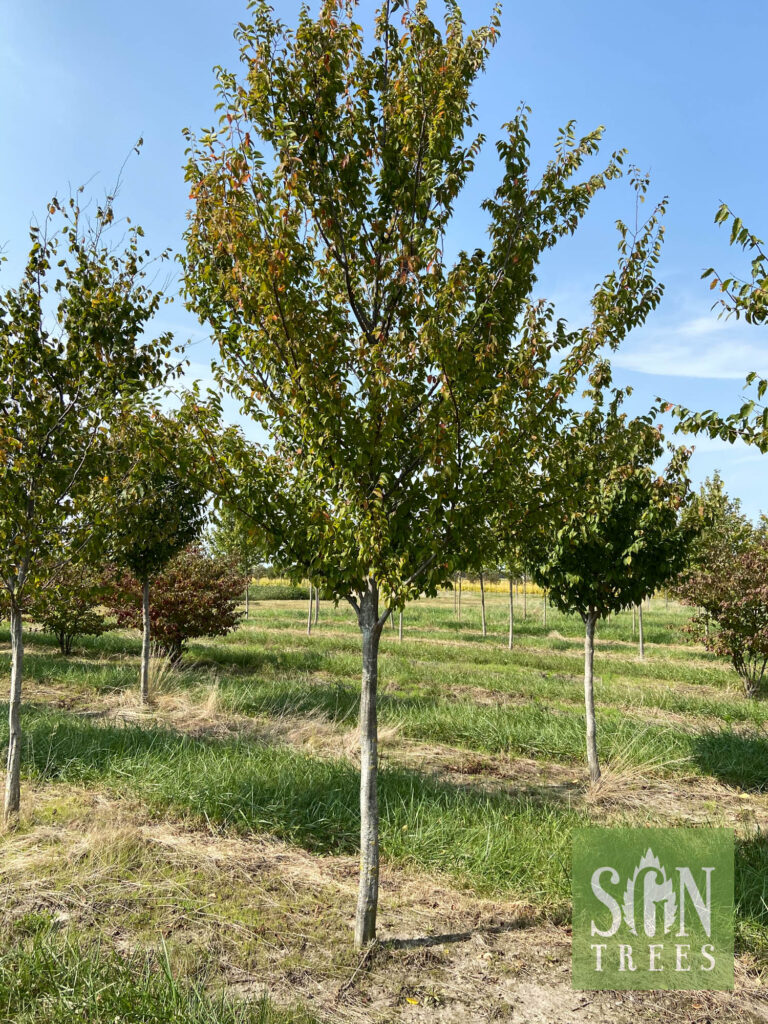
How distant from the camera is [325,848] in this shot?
5363mm

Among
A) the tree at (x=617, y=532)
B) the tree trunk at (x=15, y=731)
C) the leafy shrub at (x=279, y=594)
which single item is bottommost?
the leafy shrub at (x=279, y=594)

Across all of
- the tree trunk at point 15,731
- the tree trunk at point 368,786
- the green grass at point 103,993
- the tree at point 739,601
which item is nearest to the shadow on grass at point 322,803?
the tree trunk at point 15,731

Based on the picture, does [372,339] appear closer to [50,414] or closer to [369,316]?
[369,316]

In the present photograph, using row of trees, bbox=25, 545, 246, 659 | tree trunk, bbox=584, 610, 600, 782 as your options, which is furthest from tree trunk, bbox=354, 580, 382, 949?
row of trees, bbox=25, 545, 246, 659

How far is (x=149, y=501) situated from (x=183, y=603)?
7.57 meters

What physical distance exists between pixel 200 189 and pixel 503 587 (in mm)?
62755

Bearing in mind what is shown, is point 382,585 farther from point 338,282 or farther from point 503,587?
point 503,587

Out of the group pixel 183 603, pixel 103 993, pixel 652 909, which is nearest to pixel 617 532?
pixel 652 909

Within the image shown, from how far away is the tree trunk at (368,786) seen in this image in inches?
158

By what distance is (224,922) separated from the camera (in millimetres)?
4059

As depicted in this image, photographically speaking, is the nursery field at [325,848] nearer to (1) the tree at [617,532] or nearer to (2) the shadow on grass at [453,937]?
(2) the shadow on grass at [453,937]

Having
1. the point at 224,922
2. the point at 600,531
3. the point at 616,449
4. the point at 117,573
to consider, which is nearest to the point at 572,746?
the point at 600,531

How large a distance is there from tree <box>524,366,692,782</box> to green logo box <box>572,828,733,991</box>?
2142 mm

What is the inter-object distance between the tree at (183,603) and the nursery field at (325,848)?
2.29 m
